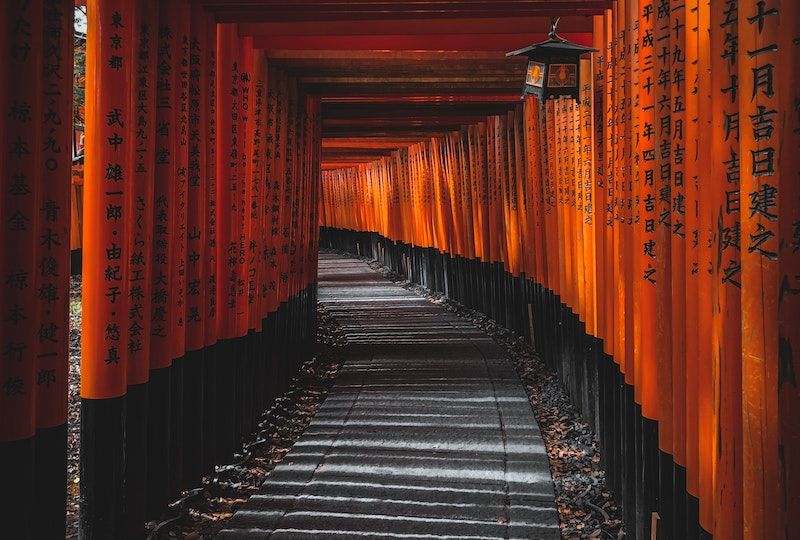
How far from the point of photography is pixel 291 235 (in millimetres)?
9750

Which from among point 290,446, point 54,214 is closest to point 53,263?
point 54,214

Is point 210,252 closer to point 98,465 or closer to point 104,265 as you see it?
point 104,265

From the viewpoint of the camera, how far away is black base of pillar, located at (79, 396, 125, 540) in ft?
13.6

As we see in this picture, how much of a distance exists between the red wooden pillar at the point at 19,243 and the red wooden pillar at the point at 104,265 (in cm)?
102

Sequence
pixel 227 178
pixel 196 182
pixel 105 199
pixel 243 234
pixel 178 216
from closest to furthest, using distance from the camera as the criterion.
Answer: pixel 105 199 → pixel 178 216 → pixel 196 182 → pixel 227 178 → pixel 243 234

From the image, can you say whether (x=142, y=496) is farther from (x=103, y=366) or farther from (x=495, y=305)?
(x=495, y=305)

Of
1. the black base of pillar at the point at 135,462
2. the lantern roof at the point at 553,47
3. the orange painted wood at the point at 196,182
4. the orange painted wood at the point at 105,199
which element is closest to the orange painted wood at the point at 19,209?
the orange painted wood at the point at 105,199

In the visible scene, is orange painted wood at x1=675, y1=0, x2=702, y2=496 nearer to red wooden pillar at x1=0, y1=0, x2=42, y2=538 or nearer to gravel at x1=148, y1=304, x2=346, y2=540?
red wooden pillar at x1=0, y1=0, x2=42, y2=538

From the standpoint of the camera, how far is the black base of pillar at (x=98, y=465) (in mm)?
4137

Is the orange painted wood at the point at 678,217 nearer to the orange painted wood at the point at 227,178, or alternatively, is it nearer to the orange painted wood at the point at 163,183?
the orange painted wood at the point at 163,183

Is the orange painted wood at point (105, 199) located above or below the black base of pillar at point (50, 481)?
above

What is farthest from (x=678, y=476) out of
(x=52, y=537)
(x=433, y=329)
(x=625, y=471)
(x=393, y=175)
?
(x=393, y=175)

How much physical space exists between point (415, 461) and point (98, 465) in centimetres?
268

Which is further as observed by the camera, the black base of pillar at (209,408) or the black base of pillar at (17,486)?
the black base of pillar at (209,408)
